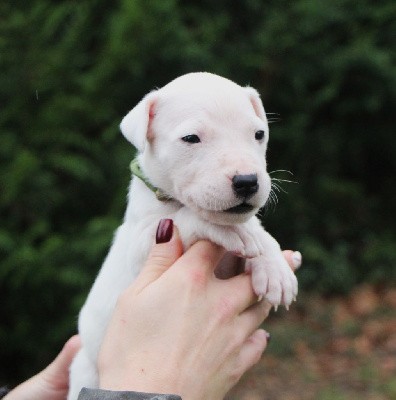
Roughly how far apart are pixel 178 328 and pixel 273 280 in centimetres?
45

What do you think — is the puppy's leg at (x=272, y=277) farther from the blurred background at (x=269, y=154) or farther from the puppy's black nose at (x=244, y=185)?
the blurred background at (x=269, y=154)

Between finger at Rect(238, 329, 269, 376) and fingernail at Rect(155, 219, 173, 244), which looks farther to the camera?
finger at Rect(238, 329, 269, 376)

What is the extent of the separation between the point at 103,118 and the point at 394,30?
3.41 metres

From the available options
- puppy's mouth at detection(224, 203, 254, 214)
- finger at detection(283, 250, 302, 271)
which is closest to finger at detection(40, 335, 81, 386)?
finger at detection(283, 250, 302, 271)

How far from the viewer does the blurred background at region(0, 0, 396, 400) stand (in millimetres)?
5102

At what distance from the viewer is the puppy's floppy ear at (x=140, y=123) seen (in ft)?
7.86

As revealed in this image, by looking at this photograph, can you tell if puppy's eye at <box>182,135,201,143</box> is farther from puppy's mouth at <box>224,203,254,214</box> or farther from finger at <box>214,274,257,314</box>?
finger at <box>214,274,257,314</box>

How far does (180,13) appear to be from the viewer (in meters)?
6.50

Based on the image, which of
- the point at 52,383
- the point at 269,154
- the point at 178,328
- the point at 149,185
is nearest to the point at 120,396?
the point at 178,328

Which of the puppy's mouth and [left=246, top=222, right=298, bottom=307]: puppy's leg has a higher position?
the puppy's mouth

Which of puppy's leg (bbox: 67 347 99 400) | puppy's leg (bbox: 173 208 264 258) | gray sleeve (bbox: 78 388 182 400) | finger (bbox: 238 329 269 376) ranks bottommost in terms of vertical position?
puppy's leg (bbox: 67 347 99 400)

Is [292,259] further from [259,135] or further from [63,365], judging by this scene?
[63,365]

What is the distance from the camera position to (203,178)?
87.9 inches

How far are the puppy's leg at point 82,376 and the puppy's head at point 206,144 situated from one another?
0.77 metres
